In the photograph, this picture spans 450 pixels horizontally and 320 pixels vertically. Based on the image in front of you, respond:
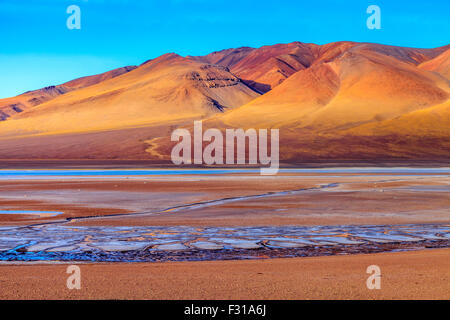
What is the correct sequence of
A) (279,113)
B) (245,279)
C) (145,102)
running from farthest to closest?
(145,102) < (279,113) < (245,279)

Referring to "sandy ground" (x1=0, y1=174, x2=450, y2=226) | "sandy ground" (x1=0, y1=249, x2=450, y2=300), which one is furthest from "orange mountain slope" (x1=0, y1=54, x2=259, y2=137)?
"sandy ground" (x1=0, y1=249, x2=450, y2=300)

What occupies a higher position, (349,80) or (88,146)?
(349,80)

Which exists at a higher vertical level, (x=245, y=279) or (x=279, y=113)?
(x=279, y=113)

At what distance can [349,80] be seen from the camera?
123938 millimetres

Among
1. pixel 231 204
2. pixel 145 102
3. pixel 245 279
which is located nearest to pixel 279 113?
pixel 145 102

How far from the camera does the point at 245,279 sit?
7898 millimetres

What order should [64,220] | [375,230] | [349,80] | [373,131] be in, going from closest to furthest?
[375,230] < [64,220] < [373,131] < [349,80]

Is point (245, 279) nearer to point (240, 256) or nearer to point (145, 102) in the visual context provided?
point (240, 256)

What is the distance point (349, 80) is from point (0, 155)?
239 feet

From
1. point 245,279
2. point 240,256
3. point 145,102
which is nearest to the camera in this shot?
point 245,279

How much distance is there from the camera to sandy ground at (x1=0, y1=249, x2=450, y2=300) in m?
7.04
